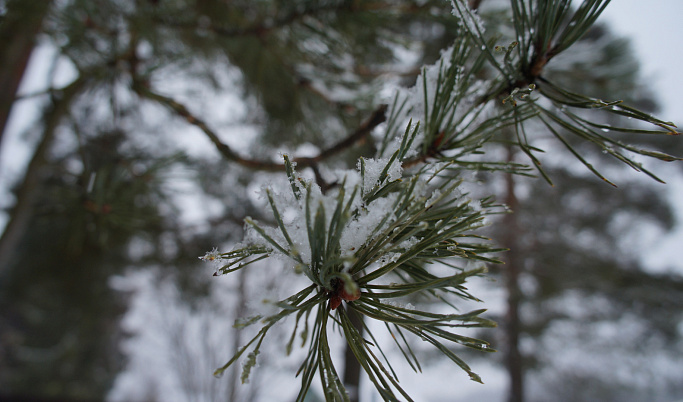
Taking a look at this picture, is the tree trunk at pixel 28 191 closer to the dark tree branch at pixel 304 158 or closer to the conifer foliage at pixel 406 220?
the dark tree branch at pixel 304 158

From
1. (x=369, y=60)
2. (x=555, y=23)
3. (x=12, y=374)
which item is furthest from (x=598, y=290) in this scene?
(x=12, y=374)

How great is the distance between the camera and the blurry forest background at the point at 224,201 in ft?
3.09

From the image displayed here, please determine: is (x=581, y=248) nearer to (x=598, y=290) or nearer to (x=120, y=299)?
(x=598, y=290)

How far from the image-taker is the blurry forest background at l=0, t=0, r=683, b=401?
3.09 ft

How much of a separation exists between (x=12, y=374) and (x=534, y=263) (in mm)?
7157

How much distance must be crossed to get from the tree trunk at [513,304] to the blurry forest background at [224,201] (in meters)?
0.03

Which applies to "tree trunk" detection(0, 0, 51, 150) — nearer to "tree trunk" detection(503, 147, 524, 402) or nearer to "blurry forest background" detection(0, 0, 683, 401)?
"blurry forest background" detection(0, 0, 683, 401)

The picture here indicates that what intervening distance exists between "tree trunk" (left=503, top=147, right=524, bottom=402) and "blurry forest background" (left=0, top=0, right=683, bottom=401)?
26 mm

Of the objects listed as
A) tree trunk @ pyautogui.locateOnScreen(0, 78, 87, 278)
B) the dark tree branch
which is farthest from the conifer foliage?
tree trunk @ pyautogui.locateOnScreen(0, 78, 87, 278)

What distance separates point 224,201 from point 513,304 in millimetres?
3413

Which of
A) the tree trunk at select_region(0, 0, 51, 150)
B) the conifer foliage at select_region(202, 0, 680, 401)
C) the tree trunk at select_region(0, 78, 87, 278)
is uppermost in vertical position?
the tree trunk at select_region(0, 0, 51, 150)

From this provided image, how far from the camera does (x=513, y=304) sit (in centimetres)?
396

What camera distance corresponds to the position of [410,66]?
1.57 m

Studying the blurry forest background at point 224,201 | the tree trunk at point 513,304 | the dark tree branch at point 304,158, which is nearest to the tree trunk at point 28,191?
the blurry forest background at point 224,201
